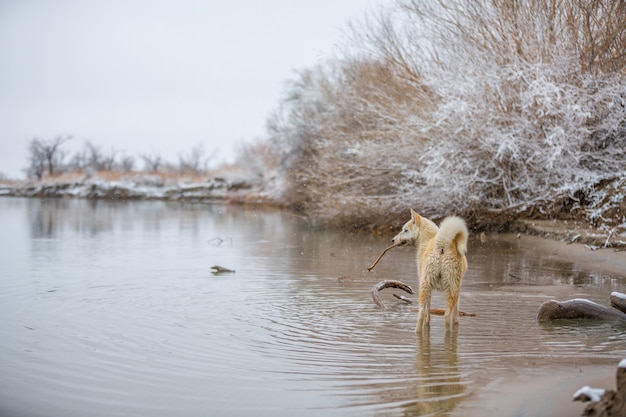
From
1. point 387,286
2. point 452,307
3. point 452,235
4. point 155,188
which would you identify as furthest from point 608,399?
point 155,188

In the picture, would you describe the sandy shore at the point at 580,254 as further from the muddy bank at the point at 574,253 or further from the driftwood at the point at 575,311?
the driftwood at the point at 575,311

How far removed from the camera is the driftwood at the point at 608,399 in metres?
4.66

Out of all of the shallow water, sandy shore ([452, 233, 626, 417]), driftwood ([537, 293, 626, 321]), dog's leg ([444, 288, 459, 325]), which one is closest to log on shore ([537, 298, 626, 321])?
driftwood ([537, 293, 626, 321])

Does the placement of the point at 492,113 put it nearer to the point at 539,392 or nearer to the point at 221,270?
the point at 221,270

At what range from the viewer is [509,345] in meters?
7.47

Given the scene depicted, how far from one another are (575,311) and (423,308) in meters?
2.17

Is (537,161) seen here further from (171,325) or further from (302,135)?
(302,135)

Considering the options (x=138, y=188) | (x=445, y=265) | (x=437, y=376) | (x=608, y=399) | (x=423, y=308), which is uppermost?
(x=138, y=188)

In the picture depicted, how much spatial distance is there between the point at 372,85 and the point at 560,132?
8.00m

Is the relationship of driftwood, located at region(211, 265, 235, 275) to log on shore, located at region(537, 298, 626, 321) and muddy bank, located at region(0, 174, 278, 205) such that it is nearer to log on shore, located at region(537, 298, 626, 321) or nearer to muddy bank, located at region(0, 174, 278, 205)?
log on shore, located at region(537, 298, 626, 321)

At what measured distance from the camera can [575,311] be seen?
8617mm

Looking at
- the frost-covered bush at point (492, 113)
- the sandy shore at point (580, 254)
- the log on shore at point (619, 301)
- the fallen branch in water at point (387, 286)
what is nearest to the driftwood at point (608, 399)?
the log on shore at point (619, 301)

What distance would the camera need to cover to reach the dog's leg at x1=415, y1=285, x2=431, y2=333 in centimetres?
778

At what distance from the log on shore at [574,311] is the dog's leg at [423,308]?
168cm
